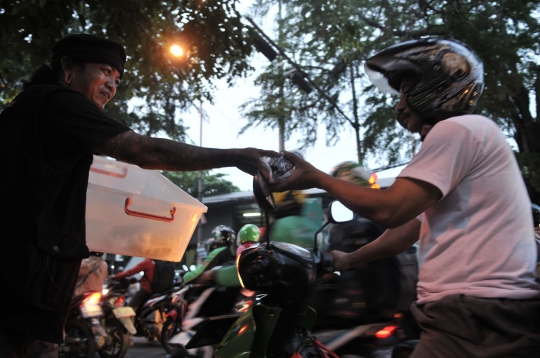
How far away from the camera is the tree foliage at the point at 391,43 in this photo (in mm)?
8555

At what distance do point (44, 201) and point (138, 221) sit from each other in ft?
2.20

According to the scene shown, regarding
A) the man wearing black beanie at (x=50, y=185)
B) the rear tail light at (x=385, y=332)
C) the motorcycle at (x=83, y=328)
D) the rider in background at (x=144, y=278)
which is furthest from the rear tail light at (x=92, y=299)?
the man wearing black beanie at (x=50, y=185)

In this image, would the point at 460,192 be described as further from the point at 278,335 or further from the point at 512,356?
the point at 278,335

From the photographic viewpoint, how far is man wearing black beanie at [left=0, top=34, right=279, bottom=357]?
173 centimetres

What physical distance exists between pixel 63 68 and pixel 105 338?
546cm

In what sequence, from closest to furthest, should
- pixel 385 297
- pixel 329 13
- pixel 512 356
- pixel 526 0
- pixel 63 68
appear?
pixel 512 356 < pixel 63 68 < pixel 385 297 < pixel 329 13 < pixel 526 0

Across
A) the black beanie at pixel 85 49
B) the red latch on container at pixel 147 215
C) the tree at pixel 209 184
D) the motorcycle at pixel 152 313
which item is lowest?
the motorcycle at pixel 152 313

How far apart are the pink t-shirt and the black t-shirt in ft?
3.57

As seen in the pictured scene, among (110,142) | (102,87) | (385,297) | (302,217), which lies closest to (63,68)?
(102,87)

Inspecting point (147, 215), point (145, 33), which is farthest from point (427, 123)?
point (145, 33)

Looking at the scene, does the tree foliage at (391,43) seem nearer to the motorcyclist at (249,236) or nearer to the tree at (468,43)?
the tree at (468,43)

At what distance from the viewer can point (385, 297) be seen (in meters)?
4.50

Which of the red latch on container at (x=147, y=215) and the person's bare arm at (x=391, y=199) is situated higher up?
the person's bare arm at (x=391, y=199)

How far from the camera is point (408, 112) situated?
1.86m
